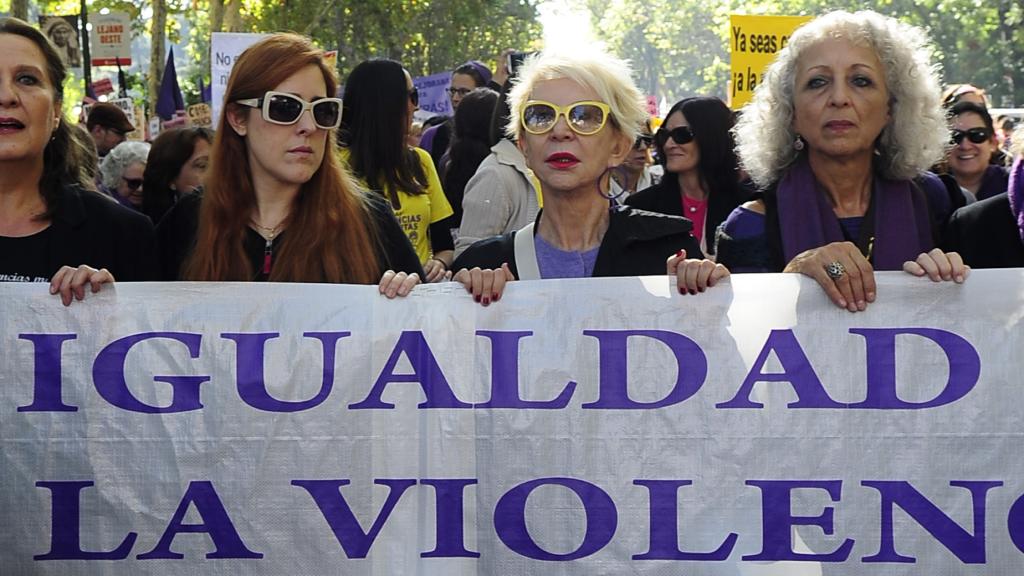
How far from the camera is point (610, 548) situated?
12.2 ft

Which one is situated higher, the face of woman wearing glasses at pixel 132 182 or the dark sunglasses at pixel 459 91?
the dark sunglasses at pixel 459 91

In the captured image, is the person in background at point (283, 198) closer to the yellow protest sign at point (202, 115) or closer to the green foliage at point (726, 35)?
the yellow protest sign at point (202, 115)

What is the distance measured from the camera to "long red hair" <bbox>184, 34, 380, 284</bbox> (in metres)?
4.04

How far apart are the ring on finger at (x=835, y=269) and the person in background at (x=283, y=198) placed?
1135 millimetres

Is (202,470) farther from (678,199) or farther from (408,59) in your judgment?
(408,59)

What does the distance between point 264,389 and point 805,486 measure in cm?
139

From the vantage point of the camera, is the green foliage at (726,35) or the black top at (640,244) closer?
the black top at (640,244)

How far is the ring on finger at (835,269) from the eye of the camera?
3650 mm

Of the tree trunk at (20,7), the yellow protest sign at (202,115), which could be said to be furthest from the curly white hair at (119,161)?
the tree trunk at (20,7)

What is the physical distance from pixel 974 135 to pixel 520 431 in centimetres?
463

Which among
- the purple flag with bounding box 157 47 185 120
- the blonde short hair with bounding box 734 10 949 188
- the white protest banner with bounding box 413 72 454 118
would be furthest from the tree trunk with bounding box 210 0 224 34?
the blonde short hair with bounding box 734 10 949 188

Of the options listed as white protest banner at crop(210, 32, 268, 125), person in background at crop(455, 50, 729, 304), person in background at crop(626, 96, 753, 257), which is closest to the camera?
person in background at crop(455, 50, 729, 304)

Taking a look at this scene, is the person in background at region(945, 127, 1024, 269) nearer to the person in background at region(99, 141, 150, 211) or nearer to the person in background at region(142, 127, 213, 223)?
the person in background at region(142, 127, 213, 223)

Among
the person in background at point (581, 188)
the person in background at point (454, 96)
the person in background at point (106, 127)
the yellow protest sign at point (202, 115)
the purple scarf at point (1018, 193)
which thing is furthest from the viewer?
the yellow protest sign at point (202, 115)
